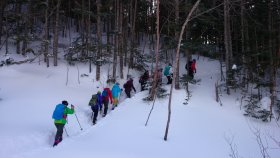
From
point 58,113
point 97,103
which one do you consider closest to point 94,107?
point 97,103

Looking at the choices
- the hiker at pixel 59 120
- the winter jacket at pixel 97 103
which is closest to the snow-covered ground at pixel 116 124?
the hiker at pixel 59 120

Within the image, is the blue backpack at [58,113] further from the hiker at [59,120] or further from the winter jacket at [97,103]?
the winter jacket at [97,103]

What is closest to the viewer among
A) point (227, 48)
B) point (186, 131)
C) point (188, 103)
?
point (186, 131)

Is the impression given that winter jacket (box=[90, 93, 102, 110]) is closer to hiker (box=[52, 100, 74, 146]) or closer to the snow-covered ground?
the snow-covered ground

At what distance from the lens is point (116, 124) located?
583 inches

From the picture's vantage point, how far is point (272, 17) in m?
20.8

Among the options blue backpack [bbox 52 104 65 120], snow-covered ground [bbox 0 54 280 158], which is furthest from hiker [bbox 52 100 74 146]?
snow-covered ground [bbox 0 54 280 158]

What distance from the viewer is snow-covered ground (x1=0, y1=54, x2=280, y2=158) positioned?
11633mm

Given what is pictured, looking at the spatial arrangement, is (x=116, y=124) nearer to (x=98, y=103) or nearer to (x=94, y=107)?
(x=94, y=107)

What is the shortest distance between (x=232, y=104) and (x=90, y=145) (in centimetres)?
1079

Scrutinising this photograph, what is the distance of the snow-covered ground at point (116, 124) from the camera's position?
11633mm

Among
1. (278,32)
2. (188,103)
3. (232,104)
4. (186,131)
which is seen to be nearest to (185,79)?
(188,103)

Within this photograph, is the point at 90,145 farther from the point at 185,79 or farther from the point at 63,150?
the point at 185,79

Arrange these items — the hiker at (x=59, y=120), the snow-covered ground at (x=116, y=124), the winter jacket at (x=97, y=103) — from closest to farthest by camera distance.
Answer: the snow-covered ground at (x=116, y=124) → the hiker at (x=59, y=120) → the winter jacket at (x=97, y=103)
